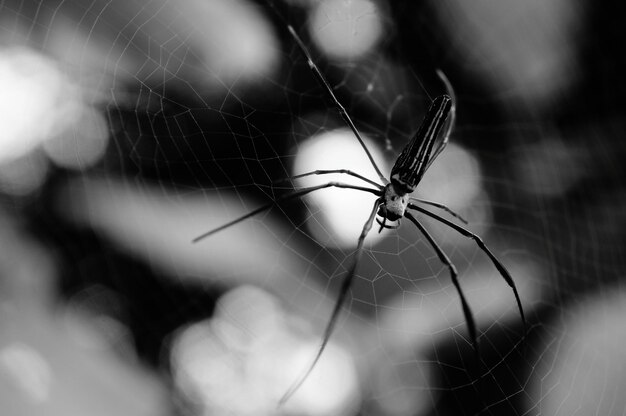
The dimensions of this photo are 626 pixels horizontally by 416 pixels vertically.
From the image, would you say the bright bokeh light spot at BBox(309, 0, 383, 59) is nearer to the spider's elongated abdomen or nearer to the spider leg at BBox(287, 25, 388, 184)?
the spider leg at BBox(287, 25, 388, 184)

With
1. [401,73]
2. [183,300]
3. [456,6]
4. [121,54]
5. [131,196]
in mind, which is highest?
[456,6]

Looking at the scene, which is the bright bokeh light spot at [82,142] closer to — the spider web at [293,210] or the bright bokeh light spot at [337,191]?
the spider web at [293,210]

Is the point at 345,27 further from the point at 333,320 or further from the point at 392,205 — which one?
the point at 333,320

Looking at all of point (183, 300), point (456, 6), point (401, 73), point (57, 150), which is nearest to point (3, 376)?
point (183, 300)

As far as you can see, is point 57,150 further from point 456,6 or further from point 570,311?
point 570,311

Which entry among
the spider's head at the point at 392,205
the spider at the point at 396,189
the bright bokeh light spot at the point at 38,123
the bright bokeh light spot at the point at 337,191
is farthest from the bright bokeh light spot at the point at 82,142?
the spider's head at the point at 392,205

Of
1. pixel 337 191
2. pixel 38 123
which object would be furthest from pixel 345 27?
pixel 38 123

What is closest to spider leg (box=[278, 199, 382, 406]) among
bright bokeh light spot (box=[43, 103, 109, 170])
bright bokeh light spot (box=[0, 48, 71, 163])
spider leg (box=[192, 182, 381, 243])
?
spider leg (box=[192, 182, 381, 243])
